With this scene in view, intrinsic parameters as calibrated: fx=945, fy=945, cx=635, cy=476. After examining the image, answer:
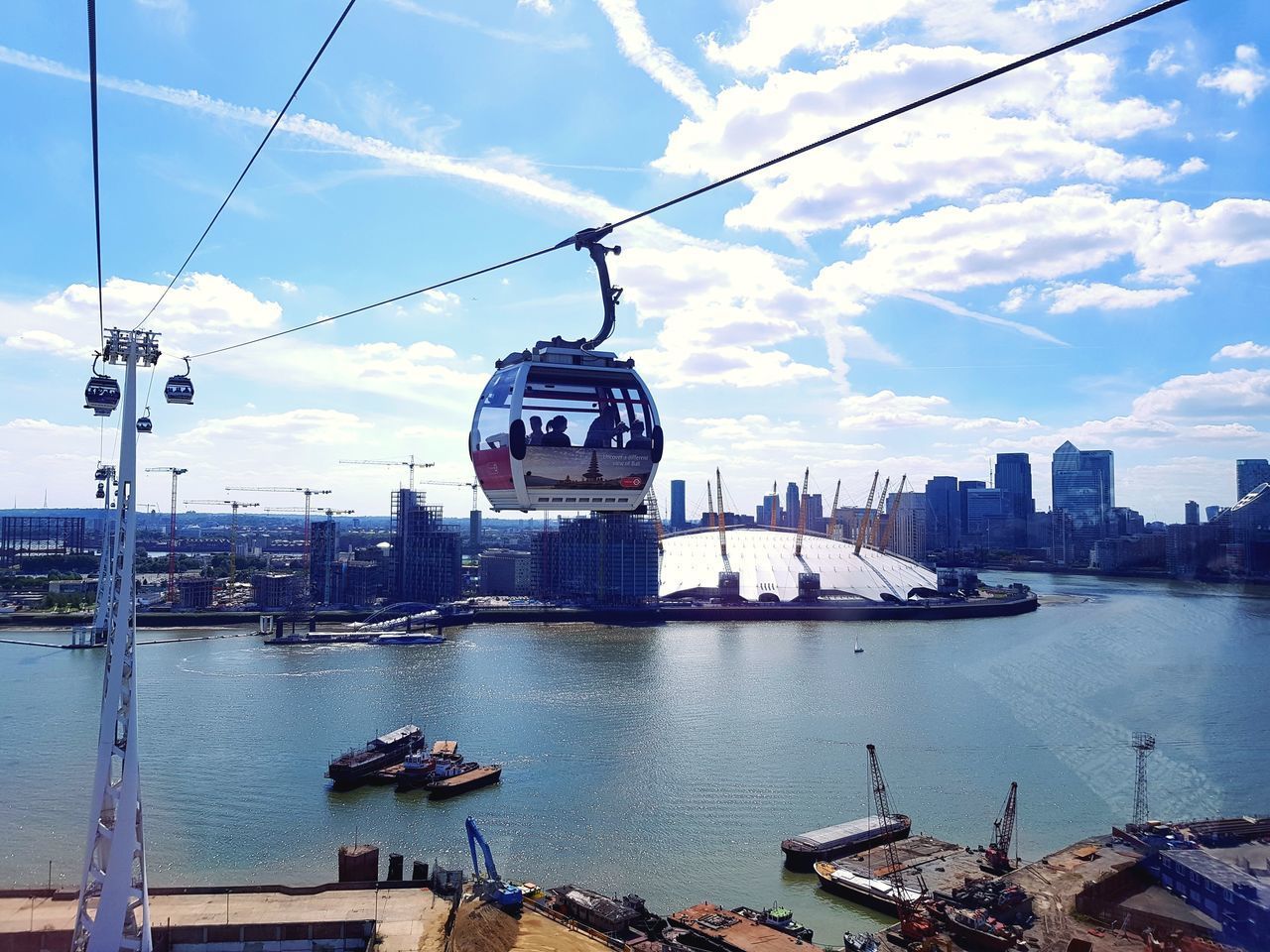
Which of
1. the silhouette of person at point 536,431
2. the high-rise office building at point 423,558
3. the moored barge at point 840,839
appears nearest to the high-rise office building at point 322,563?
the high-rise office building at point 423,558

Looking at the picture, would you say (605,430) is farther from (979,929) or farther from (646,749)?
(646,749)

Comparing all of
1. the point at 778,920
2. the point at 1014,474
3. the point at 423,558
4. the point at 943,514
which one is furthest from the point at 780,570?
the point at 1014,474

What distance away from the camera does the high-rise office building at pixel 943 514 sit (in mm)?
43406

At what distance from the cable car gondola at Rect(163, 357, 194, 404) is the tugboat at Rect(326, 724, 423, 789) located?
5.48 metres

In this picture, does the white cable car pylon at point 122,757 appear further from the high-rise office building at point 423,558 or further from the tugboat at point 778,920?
the high-rise office building at point 423,558

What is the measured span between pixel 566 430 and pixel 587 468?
0.12 metres

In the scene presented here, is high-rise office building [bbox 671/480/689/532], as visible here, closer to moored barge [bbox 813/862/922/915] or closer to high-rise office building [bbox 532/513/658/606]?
high-rise office building [bbox 532/513/658/606]

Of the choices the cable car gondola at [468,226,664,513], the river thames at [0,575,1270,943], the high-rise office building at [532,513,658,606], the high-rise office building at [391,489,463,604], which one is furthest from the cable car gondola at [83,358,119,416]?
the high-rise office building at [391,489,463,604]

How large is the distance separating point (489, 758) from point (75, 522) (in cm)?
3316

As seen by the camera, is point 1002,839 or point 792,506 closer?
point 1002,839

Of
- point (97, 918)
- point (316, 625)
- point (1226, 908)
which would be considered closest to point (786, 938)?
point (1226, 908)

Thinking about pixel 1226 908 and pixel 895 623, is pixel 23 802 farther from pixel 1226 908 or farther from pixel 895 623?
pixel 895 623

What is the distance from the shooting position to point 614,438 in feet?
8.17

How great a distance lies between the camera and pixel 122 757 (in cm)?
342
